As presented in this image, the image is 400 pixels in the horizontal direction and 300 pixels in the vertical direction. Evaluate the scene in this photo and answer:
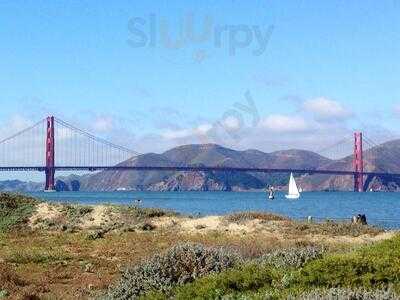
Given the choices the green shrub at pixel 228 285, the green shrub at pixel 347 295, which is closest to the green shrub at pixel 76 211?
the green shrub at pixel 228 285

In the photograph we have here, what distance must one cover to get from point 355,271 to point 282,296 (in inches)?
59.4

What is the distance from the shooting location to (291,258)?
38.3 feet

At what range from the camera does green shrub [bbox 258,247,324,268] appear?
1137 centimetres

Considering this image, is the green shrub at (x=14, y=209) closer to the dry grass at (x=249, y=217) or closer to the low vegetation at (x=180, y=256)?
the low vegetation at (x=180, y=256)

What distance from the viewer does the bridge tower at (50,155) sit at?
4730 inches

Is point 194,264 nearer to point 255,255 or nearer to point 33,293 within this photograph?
point 33,293

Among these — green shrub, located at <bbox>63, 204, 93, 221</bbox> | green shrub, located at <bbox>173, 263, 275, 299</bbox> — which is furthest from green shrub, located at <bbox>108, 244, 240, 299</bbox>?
green shrub, located at <bbox>63, 204, 93, 221</bbox>

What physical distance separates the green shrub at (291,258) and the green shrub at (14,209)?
73.2ft

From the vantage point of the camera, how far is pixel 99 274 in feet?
59.2

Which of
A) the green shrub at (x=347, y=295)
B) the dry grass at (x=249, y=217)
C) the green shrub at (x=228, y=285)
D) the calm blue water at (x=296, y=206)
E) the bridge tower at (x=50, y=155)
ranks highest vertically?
the bridge tower at (x=50, y=155)

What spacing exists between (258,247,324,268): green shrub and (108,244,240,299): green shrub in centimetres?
82

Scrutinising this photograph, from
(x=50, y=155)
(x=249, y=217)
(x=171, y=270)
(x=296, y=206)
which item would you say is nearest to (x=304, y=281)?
(x=171, y=270)

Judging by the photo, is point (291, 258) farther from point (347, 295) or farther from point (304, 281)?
point (347, 295)

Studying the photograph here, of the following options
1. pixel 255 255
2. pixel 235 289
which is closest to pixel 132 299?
pixel 235 289
